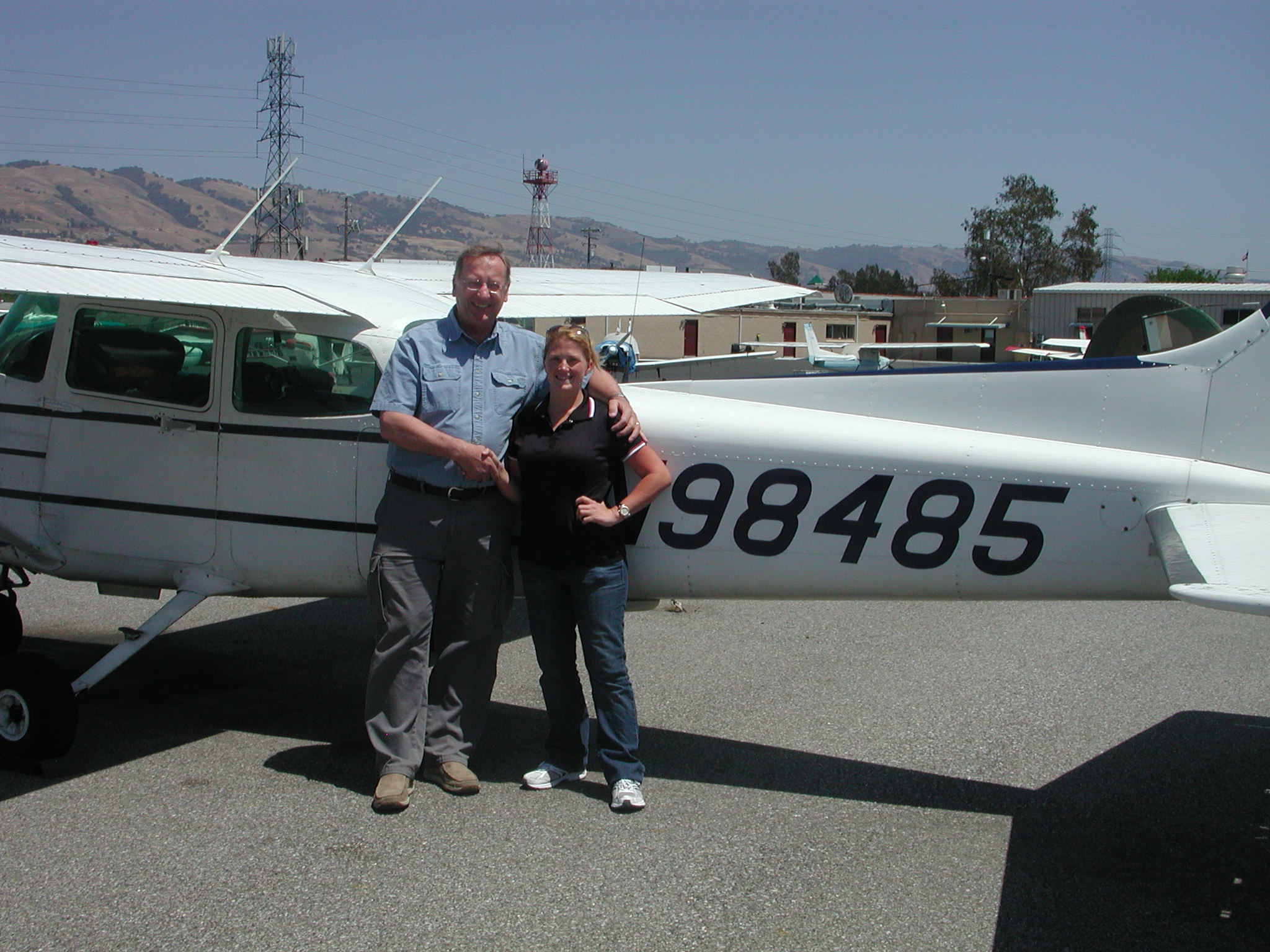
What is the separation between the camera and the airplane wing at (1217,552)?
2.64m

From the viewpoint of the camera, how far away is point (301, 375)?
4641 millimetres

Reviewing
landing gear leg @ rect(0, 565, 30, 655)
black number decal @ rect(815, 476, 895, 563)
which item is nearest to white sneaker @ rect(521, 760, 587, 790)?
black number decal @ rect(815, 476, 895, 563)

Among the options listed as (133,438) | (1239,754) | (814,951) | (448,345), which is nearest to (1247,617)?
(1239,754)

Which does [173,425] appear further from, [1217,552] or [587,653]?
[1217,552]

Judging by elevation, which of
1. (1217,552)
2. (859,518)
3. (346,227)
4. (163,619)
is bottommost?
(163,619)

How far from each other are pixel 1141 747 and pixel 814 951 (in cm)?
239

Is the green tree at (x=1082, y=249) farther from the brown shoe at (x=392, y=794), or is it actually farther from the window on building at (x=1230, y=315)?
Answer: the brown shoe at (x=392, y=794)

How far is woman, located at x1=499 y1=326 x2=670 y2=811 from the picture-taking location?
4066mm

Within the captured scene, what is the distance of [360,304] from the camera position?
464cm

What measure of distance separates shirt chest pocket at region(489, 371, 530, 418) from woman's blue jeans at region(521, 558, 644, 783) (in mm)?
619

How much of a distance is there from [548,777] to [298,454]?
1.75 meters

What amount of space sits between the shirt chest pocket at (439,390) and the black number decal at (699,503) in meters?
0.95

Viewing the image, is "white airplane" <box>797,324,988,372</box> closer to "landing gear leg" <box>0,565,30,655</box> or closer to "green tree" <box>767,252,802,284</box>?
"landing gear leg" <box>0,565,30,655</box>

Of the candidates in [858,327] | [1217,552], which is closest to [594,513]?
[1217,552]
